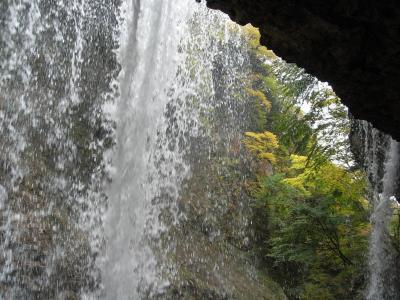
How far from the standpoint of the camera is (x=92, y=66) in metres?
10.3

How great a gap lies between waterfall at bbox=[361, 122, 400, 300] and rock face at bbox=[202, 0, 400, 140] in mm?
2184

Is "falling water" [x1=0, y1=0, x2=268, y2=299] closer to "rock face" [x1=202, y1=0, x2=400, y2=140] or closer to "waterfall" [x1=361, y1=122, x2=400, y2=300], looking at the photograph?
"waterfall" [x1=361, y1=122, x2=400, y2=300]

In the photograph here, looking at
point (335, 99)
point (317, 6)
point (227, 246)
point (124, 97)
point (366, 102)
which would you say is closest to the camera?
point (317, 6)

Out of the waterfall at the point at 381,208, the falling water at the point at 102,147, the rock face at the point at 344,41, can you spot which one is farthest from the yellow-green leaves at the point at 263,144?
the rock face at the point at 344,41

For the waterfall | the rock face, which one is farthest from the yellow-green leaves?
the rock face

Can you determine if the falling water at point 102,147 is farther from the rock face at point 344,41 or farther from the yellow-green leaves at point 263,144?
the rock face at point 344,41

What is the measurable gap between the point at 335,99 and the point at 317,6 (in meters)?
4.75

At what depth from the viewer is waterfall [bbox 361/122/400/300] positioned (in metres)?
5.81

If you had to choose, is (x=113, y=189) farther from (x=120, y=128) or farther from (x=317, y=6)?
(x=317, y=6)

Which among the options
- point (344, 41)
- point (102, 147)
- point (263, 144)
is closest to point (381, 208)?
point (344, 41)

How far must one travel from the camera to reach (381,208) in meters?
6.23

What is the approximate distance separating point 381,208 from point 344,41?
147 inches

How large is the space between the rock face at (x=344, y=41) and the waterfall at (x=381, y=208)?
218cm

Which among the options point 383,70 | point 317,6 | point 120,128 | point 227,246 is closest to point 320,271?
point 227,246
